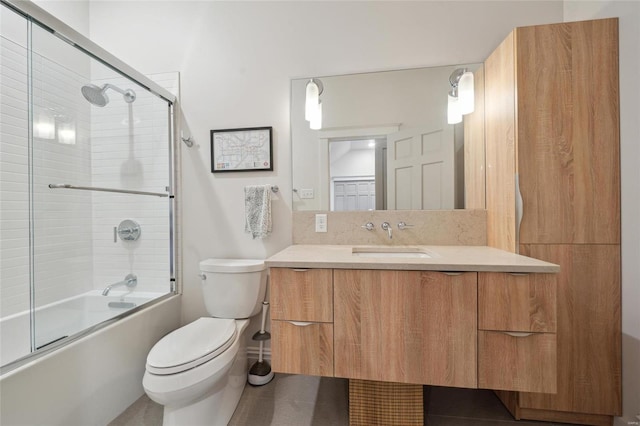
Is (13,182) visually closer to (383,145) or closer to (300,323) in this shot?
(300,323)

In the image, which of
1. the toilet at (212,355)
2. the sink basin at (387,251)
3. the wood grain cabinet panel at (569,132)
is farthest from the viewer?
the sink basin at (387,251)

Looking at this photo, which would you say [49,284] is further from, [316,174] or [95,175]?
[316,174]

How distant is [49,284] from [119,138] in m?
0.98

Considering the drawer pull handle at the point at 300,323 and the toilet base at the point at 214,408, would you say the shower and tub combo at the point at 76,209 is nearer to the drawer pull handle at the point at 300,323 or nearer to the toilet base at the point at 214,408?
the toilet base at the point at 214,408

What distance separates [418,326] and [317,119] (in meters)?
1.32

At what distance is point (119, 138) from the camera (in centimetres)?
182

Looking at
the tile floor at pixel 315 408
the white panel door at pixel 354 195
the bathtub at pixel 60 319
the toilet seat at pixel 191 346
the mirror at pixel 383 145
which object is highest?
the mirror at pixel 383 145

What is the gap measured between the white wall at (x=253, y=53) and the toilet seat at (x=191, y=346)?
0.49 m

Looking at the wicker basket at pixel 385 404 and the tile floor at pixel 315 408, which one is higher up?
the wicker basket at pixel 385 404

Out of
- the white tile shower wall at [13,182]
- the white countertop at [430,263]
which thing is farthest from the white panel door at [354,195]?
the white tile shower wall at [13,182]

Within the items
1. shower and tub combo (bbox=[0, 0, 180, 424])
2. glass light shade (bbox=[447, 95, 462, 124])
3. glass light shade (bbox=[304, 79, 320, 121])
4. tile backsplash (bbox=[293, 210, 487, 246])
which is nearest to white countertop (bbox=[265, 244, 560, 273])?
tile backsplash (bbox=[293, 210, 487, 246])

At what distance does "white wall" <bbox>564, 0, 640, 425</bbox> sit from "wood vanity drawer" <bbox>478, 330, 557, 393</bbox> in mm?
541

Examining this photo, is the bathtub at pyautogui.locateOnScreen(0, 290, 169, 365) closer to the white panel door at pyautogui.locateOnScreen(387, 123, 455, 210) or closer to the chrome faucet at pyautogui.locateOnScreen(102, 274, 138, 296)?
the chrome faucet at pyautogui.locateOnScreen(102, 274, 138, 296)

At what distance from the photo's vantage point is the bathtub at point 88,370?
1034mm
